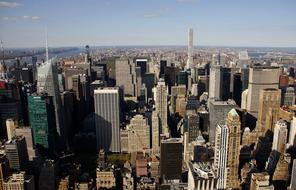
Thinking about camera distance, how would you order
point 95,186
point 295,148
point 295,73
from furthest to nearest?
point 295,73 → point 295,148 → point 95,186

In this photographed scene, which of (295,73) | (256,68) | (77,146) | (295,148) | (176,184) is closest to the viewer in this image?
(176,184)

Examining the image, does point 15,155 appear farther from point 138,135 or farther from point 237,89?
point 237,89

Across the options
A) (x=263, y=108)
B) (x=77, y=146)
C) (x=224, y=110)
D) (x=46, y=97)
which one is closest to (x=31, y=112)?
(x=46, y=97)

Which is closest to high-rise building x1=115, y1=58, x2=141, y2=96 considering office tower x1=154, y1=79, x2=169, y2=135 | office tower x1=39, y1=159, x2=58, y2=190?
office tower x1=154, y1=79, x2=169, y2=135

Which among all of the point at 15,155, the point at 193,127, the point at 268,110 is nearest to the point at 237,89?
the point at 268,110

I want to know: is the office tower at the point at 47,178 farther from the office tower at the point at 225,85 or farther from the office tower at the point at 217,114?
the office tower at the point at 225,85

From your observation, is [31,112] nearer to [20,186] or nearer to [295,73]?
[20,186]

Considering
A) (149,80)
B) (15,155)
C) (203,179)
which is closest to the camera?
(203,179)
